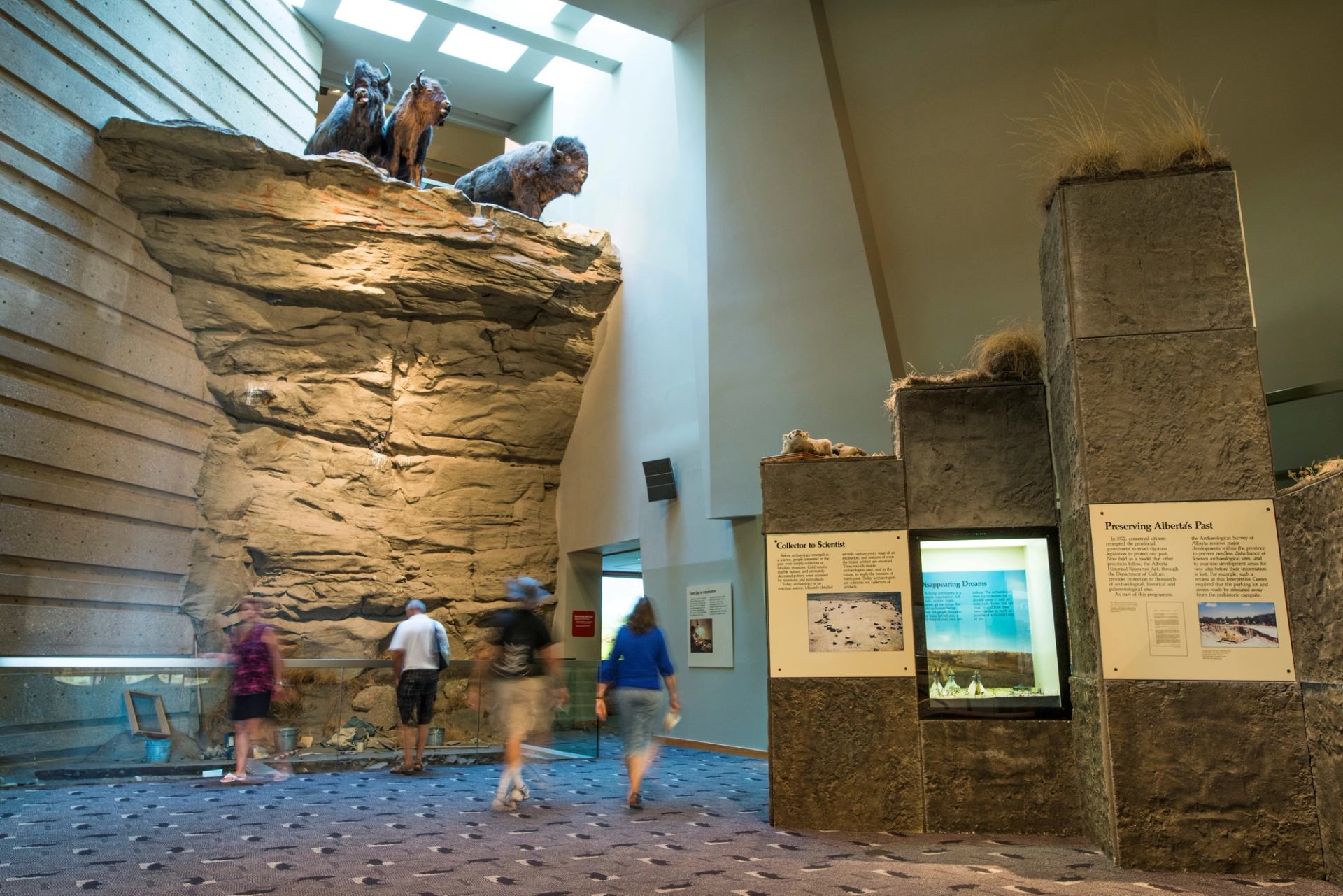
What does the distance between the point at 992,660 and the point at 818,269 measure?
4.79m

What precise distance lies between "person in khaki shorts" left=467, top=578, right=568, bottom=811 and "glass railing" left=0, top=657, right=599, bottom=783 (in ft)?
0.74

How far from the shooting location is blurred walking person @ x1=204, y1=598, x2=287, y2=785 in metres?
7.53

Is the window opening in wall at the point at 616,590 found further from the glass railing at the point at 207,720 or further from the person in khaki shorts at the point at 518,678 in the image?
the person in khaki shorts at the point at 518,678

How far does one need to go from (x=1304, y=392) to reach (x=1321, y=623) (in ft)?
11.7

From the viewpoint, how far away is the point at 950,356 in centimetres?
902

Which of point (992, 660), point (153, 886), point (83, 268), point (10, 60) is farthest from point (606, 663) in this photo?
point (10, 60)

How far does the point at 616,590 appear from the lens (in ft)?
56.0

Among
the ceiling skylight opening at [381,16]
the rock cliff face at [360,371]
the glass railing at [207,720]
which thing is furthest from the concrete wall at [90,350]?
the ceiling skylight opening at [381,16]

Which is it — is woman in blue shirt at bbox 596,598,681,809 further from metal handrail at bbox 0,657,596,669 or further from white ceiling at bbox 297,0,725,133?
white ceiling at bbox 297,0,725,133

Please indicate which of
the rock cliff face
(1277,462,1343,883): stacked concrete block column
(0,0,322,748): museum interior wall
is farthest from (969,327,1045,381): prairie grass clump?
the rock cliff face

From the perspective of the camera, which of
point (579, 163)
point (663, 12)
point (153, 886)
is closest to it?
point (153, 886)

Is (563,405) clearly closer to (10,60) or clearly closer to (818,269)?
(818,269)

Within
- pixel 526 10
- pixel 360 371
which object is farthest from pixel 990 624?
pixel 526 10

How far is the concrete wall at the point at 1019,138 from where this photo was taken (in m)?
6.66
